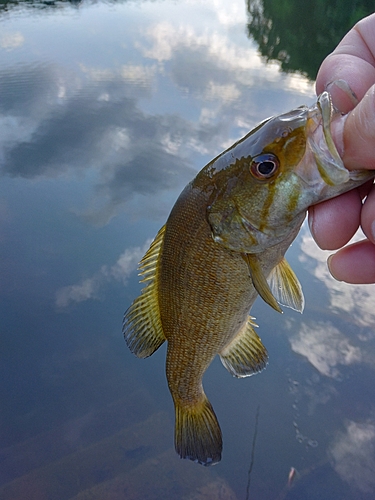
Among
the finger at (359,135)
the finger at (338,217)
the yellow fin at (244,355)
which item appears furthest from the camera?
the yellow fin at (244,355)

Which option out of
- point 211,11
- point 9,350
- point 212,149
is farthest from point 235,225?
point 211,11

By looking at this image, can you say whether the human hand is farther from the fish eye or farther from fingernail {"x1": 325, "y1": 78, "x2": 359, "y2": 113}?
the fish eye

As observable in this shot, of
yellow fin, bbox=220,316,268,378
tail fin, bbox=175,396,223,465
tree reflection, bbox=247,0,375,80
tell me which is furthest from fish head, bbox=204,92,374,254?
tree reflection, bbox=247,0,375,80

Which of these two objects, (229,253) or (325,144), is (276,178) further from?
(229,253)

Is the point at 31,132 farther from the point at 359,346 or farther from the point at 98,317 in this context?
the point at 359,346

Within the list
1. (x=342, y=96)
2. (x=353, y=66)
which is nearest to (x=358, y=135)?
(x=342, y=96)

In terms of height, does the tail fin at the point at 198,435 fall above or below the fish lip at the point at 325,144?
below

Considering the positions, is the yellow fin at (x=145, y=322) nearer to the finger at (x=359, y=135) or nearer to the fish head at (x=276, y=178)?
the fish head at (x=276, y=178)

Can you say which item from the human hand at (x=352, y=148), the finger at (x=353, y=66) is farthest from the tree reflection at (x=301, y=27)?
the human hand at (x=352, y=148)
